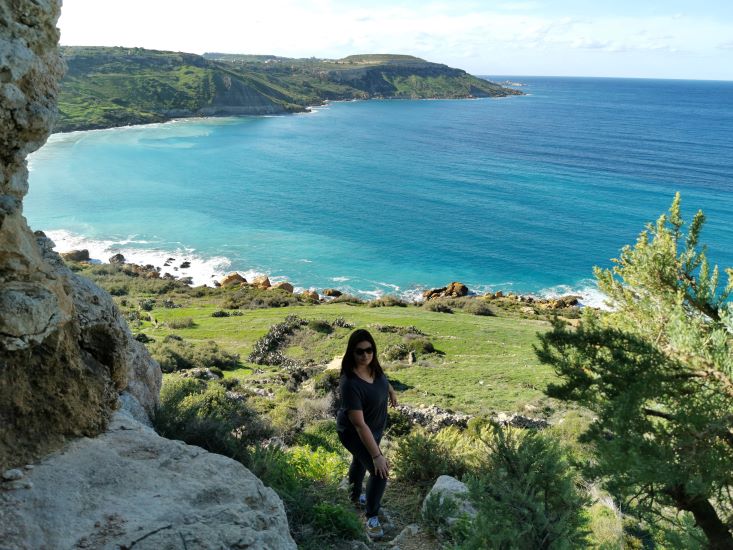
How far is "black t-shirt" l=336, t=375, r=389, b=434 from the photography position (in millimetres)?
5656

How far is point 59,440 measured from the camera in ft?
16.3

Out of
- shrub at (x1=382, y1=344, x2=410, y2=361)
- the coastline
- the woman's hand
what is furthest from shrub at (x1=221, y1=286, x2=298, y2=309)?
the woman's hand

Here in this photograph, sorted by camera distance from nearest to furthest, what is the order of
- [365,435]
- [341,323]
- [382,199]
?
[365,435], [341,323], [382,199]

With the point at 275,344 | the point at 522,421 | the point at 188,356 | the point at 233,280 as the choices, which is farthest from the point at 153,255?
the point at 522,421

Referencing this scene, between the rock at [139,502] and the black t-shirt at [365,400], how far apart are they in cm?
118

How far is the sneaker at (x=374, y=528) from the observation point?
609 cm

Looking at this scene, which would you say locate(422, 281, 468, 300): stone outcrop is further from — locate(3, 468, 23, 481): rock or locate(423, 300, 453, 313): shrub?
locate(3, 468, 23, 481): rock

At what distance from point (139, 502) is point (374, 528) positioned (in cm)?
285

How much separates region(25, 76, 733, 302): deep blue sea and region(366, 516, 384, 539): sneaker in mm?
36710

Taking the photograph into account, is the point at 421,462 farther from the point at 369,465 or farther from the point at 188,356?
the point at 188,356

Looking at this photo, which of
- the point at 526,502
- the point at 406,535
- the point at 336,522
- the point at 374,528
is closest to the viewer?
the point at 526,502

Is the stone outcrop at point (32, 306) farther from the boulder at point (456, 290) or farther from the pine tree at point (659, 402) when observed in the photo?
the boulder at point (456, 290)

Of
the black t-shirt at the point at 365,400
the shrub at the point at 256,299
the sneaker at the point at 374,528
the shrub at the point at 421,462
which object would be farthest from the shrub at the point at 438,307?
the black t-shirt at the point at 365,400

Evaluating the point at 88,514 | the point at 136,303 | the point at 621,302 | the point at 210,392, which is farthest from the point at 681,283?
the point at 136,303
